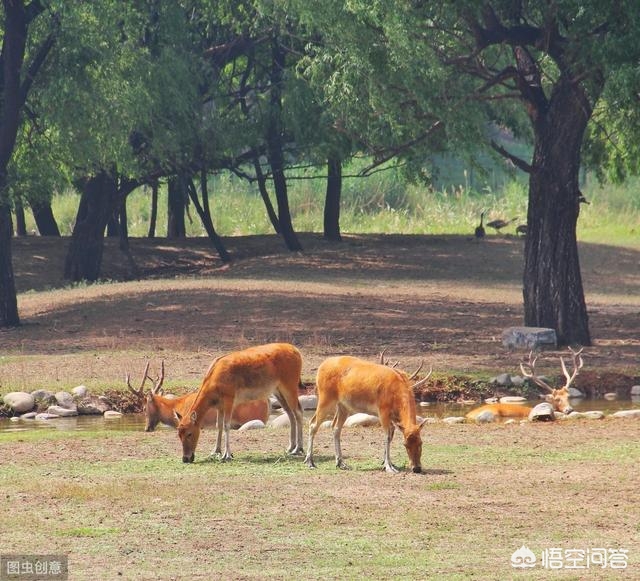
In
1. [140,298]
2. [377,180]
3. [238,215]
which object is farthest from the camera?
[377,180]

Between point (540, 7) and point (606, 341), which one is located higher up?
point (540, 7)

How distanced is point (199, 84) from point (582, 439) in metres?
23.7

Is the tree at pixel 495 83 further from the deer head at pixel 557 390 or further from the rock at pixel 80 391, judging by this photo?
the rock at pixel 80 391

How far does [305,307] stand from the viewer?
28031 millimetres

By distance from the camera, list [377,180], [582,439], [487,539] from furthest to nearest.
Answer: [377,180]
[582,439]
[487,539]

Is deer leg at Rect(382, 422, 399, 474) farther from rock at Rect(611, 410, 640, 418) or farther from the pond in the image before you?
the pond

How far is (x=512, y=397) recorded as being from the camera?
770 inches

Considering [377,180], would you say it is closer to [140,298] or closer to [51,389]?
[140,298]

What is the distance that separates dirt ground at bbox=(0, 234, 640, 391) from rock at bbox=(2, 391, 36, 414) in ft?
2.34

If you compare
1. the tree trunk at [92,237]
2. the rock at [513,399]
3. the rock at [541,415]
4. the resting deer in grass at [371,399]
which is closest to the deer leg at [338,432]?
the resting deer in grass at [371,399]

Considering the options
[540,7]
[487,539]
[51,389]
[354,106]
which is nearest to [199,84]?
[354,106]

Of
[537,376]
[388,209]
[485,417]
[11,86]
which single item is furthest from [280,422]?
[388,209]

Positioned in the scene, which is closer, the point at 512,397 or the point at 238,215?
the point at 512,397

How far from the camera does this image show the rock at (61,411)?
18.3 meters
